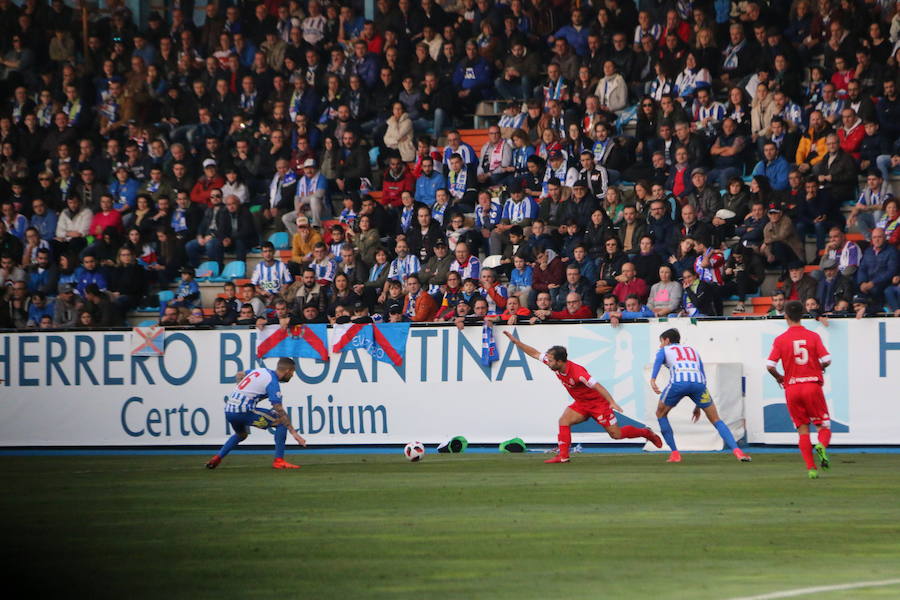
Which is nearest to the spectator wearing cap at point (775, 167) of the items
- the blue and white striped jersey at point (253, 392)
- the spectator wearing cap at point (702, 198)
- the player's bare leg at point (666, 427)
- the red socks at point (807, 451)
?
the spectator wearing cap at point (702, 198)

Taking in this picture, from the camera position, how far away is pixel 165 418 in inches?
918

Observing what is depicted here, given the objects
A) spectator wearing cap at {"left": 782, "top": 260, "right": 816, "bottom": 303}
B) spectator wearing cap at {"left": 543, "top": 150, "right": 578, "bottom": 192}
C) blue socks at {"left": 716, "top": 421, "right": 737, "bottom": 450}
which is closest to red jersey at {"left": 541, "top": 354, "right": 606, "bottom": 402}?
blue socks at {"left": 716, "top": 421, "right": 737, "bottom": 450}

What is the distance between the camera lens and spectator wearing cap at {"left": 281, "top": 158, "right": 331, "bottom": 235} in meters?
27.3

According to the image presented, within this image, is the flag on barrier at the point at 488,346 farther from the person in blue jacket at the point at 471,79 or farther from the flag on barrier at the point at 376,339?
the person in blue jacket at the point at 471,79

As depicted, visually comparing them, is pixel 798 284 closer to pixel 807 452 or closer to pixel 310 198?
pixel 807 452

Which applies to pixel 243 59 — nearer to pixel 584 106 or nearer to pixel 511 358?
pixel 584 106

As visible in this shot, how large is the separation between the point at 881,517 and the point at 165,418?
14731 mm

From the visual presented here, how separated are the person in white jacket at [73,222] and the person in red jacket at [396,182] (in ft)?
21.4

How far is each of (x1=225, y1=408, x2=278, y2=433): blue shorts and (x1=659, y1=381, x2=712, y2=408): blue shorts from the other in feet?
17.1

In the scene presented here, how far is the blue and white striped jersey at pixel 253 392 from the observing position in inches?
711

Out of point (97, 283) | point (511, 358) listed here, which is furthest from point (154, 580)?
point (97, 283)

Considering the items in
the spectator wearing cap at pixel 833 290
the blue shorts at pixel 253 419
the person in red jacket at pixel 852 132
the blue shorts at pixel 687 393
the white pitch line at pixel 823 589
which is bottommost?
the white pitch line at pixel 823 589

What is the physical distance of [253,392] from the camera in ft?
59.3

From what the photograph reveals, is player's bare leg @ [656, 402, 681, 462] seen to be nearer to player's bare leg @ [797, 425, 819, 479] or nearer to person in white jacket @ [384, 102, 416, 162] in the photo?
player's bare leg @ [797, 425, 819, 479]
